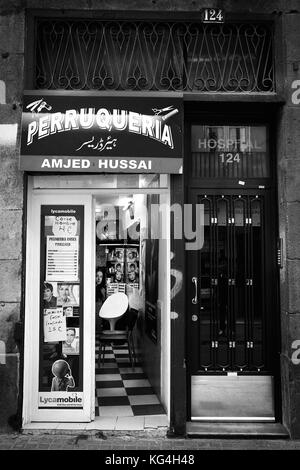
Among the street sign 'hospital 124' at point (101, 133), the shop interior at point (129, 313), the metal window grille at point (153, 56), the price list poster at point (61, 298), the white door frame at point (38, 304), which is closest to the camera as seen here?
the street sign 'hospital 124' at point (101, 133)

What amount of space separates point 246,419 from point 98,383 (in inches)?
100

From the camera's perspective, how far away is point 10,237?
5.97 m

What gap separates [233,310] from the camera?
247 inches

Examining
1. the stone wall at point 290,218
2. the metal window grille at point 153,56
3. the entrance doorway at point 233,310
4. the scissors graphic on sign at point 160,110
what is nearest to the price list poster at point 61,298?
the entrance doorway at point 233,310

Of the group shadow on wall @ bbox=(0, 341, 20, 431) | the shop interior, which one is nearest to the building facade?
shadow on wall @ bbox=(0, 341, 20, 431)

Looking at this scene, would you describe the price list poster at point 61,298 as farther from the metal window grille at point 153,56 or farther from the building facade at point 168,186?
the metal window grille at point 153,56

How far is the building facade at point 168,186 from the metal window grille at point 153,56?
18mm

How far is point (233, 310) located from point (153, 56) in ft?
11.1

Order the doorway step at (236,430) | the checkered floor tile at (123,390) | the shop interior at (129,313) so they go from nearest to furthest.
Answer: the doorway step at (236,430) < the checkered floor tile at (123,390) < the shop interior at (129,313)

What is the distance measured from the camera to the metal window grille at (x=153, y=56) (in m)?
6.34

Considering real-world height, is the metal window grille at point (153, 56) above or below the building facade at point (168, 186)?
above
